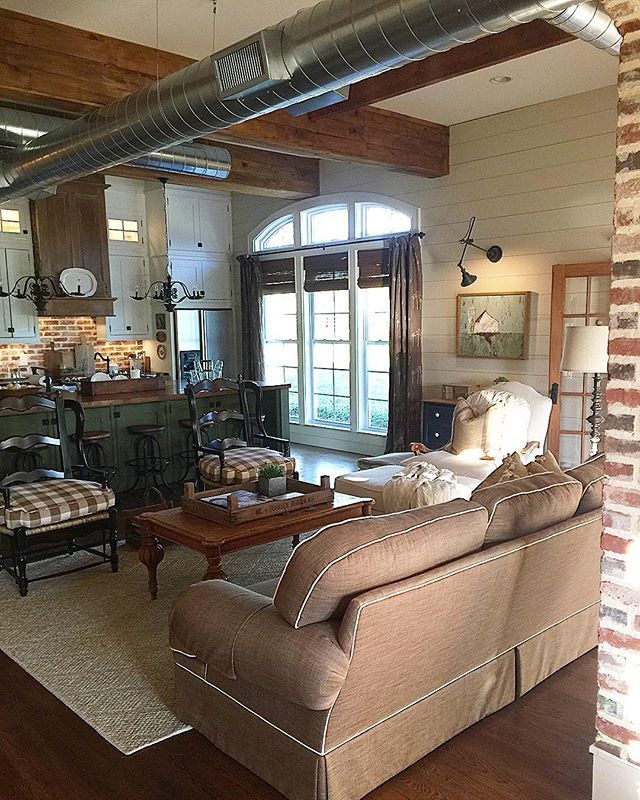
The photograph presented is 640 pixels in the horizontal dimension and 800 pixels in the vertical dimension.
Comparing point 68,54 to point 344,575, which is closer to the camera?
point 344,575

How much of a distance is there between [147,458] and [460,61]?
419 centimetres

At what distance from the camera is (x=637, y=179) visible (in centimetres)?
201

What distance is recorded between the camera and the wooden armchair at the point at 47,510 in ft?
13.3

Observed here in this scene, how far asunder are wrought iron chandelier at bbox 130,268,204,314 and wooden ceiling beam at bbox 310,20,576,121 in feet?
11.2

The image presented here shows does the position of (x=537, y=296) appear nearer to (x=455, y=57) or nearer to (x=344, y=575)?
(x=455, y=57)

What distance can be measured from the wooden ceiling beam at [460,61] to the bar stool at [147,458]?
3.14 m

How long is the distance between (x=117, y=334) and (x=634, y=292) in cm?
808

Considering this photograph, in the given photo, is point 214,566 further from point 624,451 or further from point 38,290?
point 38,290

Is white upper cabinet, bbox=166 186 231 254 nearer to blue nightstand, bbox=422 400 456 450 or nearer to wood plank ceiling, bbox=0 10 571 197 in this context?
wood plank ceiling, bbox=0 10 571 197

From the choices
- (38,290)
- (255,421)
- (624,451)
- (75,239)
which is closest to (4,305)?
(38,290)

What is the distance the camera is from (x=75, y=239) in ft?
28.2

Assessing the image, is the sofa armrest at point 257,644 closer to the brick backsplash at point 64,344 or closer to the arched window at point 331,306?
the arched window at point 331,306

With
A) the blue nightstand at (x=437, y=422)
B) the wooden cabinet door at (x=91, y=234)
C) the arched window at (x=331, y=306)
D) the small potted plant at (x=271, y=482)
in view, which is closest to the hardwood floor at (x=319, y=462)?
the arched window at (x=331, y=306)

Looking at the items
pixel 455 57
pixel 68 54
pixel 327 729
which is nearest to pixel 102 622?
pixel 327 729
